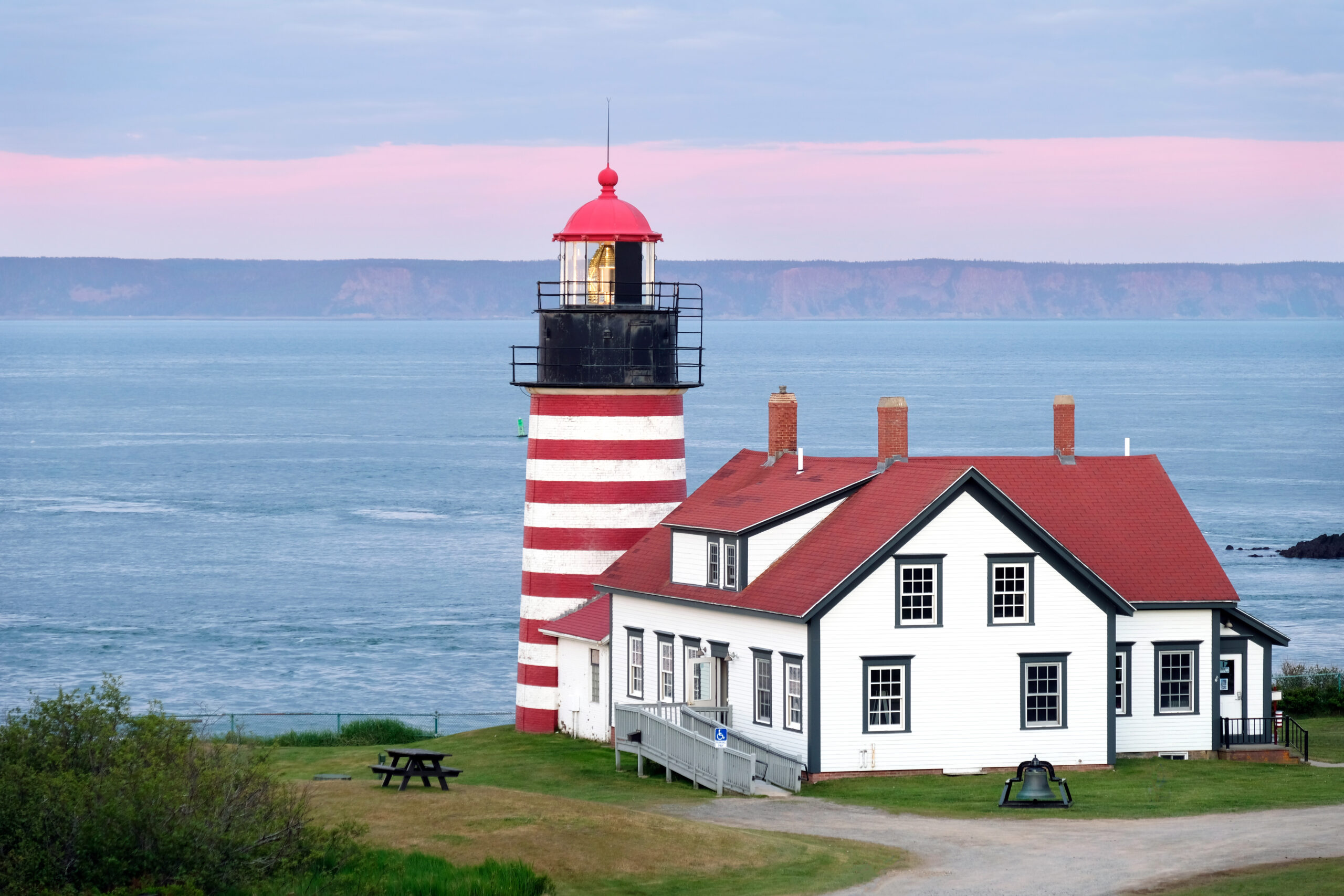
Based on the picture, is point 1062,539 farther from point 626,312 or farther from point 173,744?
point 173,744

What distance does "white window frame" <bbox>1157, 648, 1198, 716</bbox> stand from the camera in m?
35.3

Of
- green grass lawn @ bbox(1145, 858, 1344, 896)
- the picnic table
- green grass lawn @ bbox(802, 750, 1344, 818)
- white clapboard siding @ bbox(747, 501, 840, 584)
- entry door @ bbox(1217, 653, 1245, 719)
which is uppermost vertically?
white clapboard siding @ bbox(747, 501, 840, 584)

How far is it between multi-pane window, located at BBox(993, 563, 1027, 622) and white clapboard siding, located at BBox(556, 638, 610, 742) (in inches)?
331

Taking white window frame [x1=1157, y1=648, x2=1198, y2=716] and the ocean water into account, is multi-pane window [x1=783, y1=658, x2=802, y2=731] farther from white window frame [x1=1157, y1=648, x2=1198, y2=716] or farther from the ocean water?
the ocean water

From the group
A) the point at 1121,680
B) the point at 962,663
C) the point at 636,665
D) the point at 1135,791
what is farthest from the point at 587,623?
the point at 1135,791

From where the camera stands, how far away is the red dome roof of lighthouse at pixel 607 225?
39.3 m

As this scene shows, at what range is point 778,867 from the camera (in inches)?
980

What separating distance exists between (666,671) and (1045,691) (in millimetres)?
6942

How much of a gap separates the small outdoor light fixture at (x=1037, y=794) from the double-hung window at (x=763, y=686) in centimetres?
488

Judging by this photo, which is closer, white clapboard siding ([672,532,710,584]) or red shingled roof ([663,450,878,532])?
red shingled roof ([663,450,878,532])

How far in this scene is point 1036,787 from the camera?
97.7 feet

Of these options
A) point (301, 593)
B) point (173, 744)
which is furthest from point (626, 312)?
point (301, 593)

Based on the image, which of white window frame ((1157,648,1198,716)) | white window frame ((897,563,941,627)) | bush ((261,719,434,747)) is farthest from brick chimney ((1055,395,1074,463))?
bush ((261,719,434,747))

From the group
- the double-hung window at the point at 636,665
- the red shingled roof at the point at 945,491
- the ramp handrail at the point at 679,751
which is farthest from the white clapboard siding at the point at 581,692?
the ramp handrail at the point at 679,751
